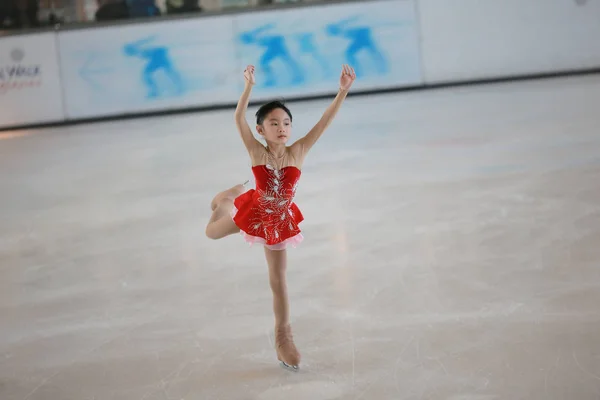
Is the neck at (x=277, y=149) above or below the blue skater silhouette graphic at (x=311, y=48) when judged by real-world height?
above

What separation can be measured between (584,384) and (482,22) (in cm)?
888

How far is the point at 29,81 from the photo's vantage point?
10805mm

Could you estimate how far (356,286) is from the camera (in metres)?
3.53

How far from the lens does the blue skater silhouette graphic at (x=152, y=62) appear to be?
427 inches

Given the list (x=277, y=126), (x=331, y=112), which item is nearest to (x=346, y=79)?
(x=331, y=112)

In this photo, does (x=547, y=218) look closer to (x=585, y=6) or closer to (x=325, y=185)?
(x=325, y=185)

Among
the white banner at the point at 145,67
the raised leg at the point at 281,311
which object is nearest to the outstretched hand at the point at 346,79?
the raised leg at the point at 281,311

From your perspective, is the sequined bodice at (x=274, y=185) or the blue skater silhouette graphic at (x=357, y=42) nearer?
the sequined bodice at (x=274, y=185)

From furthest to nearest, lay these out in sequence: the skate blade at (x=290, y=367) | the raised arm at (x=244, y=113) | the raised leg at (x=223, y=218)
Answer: the raised leg at (x=223, y=218) → the skate blade at (x=290, y=367) → the raised arm at (x=244, y=113)

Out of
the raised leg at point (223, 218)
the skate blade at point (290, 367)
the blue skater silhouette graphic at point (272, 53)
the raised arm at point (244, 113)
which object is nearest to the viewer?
the raised arm at point (244, 113)

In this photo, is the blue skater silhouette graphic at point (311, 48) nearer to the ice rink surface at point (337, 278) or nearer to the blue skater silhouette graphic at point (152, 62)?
the blue skater silhouette graphic at point (152, 62)

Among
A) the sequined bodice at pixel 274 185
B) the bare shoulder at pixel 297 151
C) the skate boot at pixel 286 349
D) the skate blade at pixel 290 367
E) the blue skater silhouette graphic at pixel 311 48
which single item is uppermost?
the bare shoulder at pixel 297 151

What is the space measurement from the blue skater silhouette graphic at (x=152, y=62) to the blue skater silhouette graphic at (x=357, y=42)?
1.87 meters

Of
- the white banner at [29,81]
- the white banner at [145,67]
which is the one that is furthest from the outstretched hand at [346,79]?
the white banner at [29,81]
